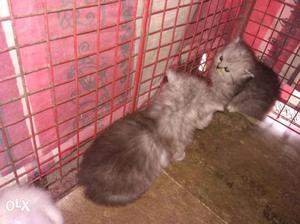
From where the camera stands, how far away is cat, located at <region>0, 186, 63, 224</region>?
101 cm

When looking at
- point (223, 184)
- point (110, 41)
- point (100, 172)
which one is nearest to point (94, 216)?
point (100, 172)

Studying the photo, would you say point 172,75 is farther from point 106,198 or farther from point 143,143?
point 106,198

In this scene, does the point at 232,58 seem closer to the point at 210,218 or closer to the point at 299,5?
the point at 299,5

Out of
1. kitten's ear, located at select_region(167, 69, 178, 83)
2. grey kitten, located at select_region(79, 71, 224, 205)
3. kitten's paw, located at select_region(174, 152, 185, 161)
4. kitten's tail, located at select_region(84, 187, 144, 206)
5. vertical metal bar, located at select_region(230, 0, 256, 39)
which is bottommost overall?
kitten's paw, located at select_region(174, 152, 185, 161)

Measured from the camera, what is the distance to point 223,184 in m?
1.47

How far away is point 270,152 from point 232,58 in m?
0.62

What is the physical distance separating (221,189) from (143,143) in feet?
1.68

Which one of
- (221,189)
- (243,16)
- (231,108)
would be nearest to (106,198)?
(221,189)

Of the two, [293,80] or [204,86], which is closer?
[204,86]

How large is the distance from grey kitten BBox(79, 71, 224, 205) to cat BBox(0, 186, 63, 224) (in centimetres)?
15

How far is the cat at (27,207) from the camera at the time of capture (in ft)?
3.31

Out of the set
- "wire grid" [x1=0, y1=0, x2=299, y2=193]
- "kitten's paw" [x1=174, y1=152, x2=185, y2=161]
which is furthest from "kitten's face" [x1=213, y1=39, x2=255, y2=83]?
"kitten's paw" [x1=174, y1=152, x2=185, y2=161]

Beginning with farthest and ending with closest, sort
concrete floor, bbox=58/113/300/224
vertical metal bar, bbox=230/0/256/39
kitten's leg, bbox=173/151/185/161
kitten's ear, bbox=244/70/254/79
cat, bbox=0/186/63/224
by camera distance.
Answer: vertical metal bar, bbox=230/0/256/39, kitten's ear, bbox=244/70/254/79, kitten's leg, bbox=173/151/185/161, concrete floor, bbox=58/113/300/224, cat, bbox=0/186/63/224

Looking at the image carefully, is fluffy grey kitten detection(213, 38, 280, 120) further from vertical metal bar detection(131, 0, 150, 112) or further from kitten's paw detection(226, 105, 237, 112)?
vertical metal bar detection(131, 0, 150, 112)
